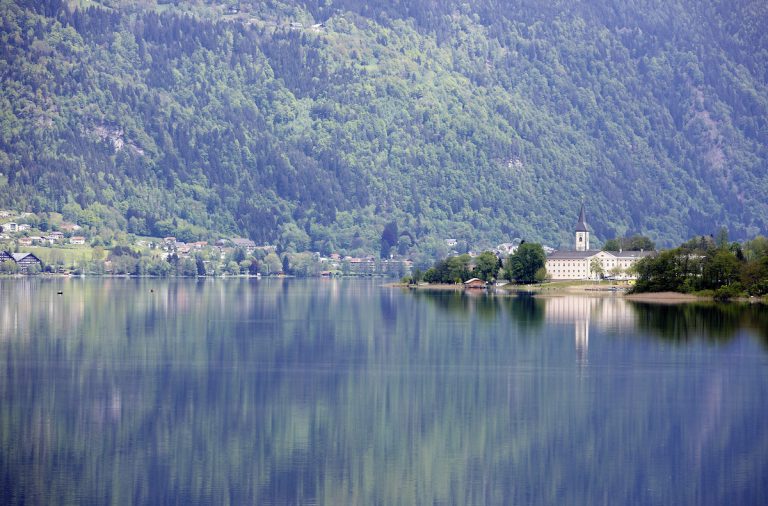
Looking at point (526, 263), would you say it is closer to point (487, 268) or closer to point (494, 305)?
point (487, 268)

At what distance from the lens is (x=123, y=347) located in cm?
5841

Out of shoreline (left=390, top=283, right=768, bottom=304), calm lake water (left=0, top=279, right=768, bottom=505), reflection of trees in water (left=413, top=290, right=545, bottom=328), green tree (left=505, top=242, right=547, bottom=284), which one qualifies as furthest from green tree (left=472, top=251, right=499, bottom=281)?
calm lake water (left=0, top=279, right=768, bottom=505)

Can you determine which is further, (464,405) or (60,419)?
(464,405)

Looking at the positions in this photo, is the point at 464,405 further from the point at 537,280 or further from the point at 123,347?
the point at 537,280

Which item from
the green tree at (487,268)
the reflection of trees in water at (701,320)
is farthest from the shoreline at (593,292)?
the reflection of trees in water at (701,320)

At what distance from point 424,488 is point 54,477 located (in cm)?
866

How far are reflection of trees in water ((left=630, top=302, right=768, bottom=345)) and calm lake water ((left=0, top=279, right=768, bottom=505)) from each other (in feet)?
2.06

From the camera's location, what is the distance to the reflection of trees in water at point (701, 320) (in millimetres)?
66438

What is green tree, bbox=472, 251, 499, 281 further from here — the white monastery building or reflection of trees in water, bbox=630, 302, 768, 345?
reflection of trees in water, bbox=630, 302, 768, 345

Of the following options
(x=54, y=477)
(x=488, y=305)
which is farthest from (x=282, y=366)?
(x=488, y=305)

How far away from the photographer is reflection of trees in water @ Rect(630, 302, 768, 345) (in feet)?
218

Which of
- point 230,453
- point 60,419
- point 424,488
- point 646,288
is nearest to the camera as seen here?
point 424,488

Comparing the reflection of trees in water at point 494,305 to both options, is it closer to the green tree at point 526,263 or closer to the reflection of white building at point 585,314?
the reflection of white building at point 585,314

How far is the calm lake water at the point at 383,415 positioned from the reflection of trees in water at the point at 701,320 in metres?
0.63
